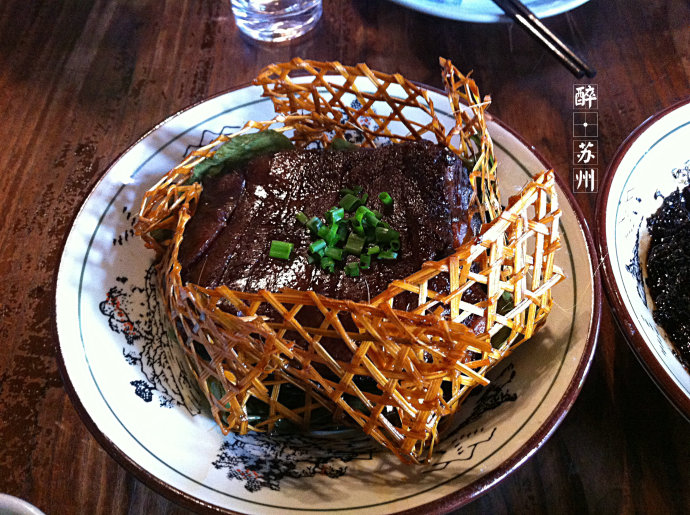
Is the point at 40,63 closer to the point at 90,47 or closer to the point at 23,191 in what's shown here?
the point at 90,47

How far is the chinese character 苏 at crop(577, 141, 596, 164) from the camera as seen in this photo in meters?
1.90

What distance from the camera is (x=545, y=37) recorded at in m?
1.84

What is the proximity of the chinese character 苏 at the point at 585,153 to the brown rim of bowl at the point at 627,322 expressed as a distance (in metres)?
0.40

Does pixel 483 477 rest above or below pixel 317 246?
below

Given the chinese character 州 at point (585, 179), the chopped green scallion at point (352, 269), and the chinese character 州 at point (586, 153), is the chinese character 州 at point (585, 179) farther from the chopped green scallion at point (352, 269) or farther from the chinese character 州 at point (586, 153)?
the chopped green scallion at point (352, 269)

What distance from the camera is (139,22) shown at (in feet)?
7.93

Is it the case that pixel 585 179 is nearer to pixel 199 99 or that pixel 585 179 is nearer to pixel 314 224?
pixel 314 224

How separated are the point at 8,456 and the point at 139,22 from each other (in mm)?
1784

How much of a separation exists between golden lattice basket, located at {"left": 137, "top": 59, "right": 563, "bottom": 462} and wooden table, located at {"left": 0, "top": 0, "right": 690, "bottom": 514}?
313 millimetres

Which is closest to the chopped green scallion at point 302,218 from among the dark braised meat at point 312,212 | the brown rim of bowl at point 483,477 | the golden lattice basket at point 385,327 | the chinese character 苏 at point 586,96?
the dark braised meat at point 312,212

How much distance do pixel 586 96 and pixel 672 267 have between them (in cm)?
85

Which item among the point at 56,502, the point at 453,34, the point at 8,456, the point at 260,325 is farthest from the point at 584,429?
the point at 453,34

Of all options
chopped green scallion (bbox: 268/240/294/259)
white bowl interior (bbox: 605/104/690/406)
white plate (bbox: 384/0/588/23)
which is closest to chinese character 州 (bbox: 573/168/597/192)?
white bowl interior (bbox: 605/104/690/406)

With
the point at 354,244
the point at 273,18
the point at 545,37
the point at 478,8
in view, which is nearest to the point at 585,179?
the point at 545,37
